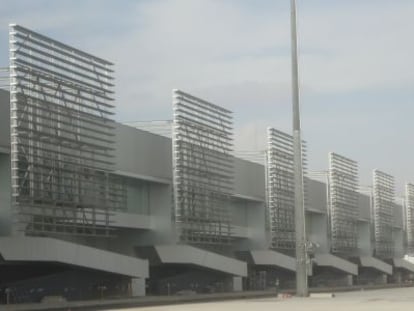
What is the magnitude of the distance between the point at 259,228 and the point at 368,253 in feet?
90.1

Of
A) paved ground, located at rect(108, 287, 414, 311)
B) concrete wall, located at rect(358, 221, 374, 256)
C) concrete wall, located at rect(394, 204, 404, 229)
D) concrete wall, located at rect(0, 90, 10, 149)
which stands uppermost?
concrete wall, located at rect(0, 90, 10, 149)

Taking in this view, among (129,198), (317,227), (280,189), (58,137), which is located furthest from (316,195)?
(58,137)

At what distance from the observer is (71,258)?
38469 mm

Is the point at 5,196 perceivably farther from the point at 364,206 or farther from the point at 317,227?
the point at 364,206

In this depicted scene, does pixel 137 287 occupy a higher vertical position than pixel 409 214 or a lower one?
lower

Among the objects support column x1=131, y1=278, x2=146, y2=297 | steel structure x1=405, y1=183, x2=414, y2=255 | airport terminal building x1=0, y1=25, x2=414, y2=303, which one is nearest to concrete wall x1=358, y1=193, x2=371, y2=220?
airport terminal building x1=0, y1=25, x2=414, y2=303

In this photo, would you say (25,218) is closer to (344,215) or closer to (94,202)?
(94,202)

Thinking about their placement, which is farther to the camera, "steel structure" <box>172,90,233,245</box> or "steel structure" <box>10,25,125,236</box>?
"steel structure" <box>172,90,233,245</box>

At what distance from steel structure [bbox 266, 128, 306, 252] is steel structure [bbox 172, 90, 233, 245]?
7672 mm

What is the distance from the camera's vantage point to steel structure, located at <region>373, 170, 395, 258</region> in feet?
292

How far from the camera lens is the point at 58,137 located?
36625 millimetres

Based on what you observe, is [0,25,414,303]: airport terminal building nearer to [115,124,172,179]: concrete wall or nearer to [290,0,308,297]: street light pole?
[115,124,172,179]: concrete wall

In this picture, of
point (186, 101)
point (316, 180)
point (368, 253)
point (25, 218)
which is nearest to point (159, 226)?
point (186, 101)

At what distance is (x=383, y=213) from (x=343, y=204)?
14.2 metres
